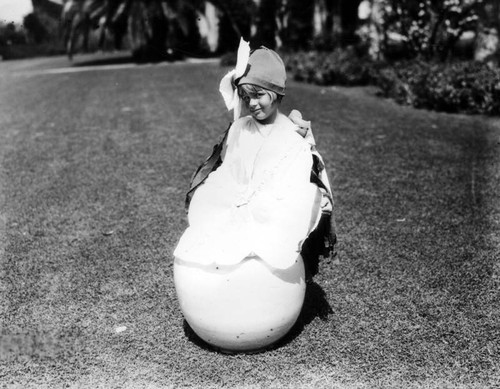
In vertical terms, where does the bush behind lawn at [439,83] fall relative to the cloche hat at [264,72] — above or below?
below

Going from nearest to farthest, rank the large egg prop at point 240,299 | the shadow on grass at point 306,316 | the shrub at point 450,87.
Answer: the large egg prop at point 240,299 → the shadow on grass at point 306,316 → the shrub at point 450,87

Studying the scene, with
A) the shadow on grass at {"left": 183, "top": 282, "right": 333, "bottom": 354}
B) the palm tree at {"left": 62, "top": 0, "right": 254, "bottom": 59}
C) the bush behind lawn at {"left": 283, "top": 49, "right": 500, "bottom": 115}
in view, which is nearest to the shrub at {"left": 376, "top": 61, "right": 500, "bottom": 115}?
the bush behind lawn at {"left": 283, "top": 49, "right": 500, "bottom": 115}

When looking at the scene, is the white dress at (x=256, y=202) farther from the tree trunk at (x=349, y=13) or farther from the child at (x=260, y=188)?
the tree trunk at (x=349, y=13)

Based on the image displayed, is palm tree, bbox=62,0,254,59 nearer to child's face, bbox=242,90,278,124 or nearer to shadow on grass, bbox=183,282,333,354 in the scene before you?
shadow on grass, bbox=183,282,333,354

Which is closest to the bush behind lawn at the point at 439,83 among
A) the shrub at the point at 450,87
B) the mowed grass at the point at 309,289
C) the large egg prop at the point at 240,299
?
the shrub at the point at 450,87

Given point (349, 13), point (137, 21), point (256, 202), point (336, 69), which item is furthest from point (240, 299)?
point (137, 21)

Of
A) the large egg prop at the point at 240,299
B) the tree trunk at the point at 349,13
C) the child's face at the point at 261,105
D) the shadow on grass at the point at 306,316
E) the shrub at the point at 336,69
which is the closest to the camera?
the large egg prop at the point at 240,299

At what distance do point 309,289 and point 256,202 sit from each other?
4.61 ft

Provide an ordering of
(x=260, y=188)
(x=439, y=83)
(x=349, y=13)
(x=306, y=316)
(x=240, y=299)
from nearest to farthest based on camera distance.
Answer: (x=240, y=299) → (x=260, y=188) → (x=306, y=316) → (x=439, y=83) → (x=349, y=13)

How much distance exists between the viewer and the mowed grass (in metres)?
3.44

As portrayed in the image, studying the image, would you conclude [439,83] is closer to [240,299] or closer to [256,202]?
[256,202]

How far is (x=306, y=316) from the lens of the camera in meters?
4.00

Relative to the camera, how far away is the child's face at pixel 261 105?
327 cm

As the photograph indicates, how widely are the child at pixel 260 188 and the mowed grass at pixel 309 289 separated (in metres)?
0.79
